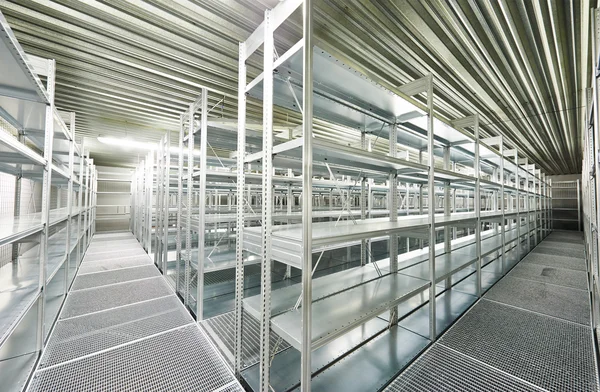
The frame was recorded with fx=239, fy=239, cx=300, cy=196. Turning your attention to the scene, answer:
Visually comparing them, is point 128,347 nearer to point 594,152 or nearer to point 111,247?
point 594,152

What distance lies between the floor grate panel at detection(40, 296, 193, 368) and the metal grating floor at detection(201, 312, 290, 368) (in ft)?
1.02

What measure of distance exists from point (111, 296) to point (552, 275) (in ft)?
21.2

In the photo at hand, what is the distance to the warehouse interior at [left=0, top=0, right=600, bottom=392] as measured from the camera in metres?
1.49

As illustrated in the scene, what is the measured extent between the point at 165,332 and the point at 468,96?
4905mm

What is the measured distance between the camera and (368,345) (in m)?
2.04

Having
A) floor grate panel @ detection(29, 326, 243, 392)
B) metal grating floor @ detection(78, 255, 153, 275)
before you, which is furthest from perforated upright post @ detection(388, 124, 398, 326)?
metal grating floor @ detection(78, 255, 153, 275)

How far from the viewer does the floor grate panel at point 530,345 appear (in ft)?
5.41

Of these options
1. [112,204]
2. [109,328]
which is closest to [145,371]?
[109,328]

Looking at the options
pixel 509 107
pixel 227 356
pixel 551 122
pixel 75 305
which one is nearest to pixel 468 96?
pixel 509 107

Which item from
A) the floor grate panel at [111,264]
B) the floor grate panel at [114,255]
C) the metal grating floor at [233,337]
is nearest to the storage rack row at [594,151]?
the metal grating floor at [233,337]

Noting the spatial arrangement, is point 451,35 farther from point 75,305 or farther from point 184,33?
point 75,305

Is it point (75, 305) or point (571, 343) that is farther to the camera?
point (75, 305)

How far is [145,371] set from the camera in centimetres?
167

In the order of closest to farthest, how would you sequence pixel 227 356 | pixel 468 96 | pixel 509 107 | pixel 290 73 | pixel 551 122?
pixel 290 73 < pixel 227 356 < pixel 468 96 < pixel 509 107 < pixel 551 122
